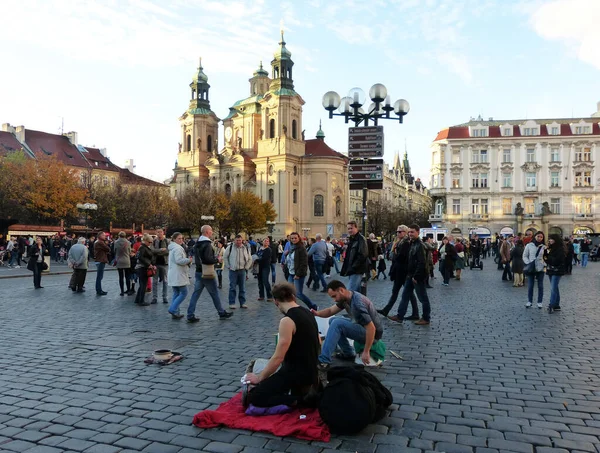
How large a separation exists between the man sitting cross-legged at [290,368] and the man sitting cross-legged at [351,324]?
1.55 meters

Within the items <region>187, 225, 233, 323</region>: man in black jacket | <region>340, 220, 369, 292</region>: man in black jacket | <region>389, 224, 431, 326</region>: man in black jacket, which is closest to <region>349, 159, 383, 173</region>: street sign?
<region>340, 220, 369, 292</region>: man in black jacket

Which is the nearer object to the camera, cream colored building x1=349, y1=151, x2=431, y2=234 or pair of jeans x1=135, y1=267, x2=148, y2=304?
pair of jeans x1=135, y1=267, x2=148, y2=304

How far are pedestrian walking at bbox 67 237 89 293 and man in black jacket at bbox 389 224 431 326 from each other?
411 inches

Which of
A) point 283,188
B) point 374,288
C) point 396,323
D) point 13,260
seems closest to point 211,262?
point 396,323

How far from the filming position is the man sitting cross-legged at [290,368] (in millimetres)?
5074

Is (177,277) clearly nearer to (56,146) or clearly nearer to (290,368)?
(290,368)

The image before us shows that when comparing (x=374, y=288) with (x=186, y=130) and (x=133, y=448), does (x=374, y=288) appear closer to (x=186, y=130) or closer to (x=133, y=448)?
(x=133, y=448)

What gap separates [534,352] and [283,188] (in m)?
75.4

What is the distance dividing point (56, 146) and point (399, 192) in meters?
95.0

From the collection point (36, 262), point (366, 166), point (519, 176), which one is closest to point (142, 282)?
point (36, 262)

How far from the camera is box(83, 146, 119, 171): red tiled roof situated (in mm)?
83944

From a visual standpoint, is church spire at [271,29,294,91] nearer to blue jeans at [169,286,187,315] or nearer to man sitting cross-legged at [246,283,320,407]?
blue jeans at [169,286,187,315]

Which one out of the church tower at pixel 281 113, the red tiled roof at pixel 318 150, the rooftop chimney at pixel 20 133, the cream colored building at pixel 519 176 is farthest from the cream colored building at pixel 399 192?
the rooftop chimney at pixel 20 133

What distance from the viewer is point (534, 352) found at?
25.5ft
